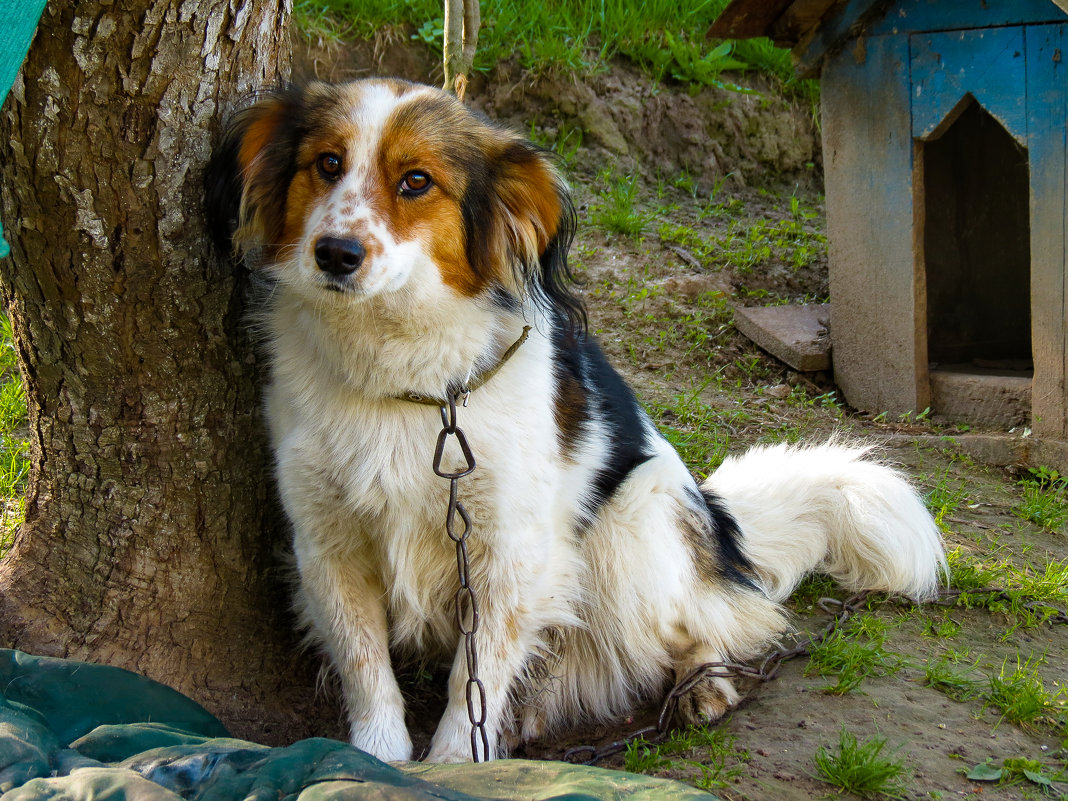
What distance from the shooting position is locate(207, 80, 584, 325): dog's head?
7.25 feet

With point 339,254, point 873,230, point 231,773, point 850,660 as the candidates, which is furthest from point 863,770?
point 873,230

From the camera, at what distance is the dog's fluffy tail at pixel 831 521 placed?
10.3ft

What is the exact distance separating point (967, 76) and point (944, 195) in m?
1.52

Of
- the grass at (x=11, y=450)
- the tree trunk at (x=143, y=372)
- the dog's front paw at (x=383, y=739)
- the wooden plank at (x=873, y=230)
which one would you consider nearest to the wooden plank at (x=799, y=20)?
the wooden plank at (x=873, y=230)

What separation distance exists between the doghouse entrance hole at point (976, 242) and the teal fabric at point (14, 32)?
500 centimetres

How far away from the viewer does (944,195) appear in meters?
5.80

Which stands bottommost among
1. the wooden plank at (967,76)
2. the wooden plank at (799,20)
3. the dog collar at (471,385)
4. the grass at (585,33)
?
the dog collar at (471,385)

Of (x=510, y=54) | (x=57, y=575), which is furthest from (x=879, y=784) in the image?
(x=510, y=54)

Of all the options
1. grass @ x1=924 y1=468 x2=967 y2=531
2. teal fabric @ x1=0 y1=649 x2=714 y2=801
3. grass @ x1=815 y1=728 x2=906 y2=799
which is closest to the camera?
teal fabric @ x1=0 y1=649 x2=714 y2=801

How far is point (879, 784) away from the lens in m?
2.25

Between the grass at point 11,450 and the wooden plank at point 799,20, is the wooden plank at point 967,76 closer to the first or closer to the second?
the wooden plank at point 799,20

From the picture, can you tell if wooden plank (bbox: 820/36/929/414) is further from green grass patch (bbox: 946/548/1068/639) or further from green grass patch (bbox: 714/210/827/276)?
green grass patch (bbox: 946/548/1068/639)

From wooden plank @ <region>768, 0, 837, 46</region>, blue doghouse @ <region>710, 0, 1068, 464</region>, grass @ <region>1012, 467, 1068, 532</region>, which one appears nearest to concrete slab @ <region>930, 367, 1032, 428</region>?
blue doghouse @ <region>710, 0, 1068, 464</region>

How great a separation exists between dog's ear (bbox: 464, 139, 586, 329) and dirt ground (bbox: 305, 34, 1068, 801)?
1.21 m
